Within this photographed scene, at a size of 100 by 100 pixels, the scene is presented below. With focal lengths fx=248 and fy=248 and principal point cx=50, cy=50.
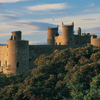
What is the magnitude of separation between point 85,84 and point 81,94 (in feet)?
5.71

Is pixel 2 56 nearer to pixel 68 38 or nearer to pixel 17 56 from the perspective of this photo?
pixel 17 56

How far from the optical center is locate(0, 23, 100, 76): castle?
45438mm

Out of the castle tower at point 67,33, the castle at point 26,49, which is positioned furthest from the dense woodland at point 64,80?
the castle tower at point 67,33

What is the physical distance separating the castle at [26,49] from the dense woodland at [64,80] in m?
8.63

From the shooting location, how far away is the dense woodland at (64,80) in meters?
24.9


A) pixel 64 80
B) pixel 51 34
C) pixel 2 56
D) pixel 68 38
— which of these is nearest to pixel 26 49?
pixel 2 56

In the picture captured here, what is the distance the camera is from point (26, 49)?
46.8 m

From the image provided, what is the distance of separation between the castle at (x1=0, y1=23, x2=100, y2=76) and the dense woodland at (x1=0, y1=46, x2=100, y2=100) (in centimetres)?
863

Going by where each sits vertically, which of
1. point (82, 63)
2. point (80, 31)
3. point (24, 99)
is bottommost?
point (24, 99)

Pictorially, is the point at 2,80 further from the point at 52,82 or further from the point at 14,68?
the point at 14,68

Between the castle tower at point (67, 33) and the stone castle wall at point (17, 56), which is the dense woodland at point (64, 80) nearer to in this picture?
the stone castle wall at point (17, 56)

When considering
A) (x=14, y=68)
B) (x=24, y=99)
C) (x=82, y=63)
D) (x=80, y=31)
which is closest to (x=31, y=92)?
(x=24, y=99)

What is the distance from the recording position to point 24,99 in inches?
1099

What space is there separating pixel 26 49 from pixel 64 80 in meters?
20.7
